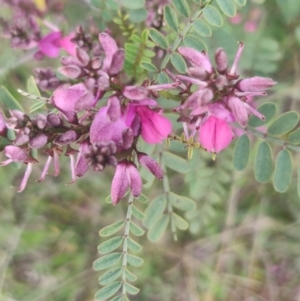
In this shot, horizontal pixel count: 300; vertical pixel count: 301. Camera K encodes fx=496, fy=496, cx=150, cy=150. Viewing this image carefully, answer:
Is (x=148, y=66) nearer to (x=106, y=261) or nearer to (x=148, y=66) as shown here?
(x=148, y=66)

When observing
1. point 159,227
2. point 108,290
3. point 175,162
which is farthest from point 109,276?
point 175,162

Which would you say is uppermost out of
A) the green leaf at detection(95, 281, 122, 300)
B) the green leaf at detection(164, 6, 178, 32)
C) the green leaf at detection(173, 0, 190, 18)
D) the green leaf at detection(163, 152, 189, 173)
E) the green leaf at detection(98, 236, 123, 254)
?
the green leaf at detection(173, 0, 190, 18)

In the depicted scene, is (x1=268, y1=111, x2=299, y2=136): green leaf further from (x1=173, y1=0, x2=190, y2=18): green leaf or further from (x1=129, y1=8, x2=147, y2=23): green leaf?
(x1=129, y1=8, x2=147, y2=23): green leaf

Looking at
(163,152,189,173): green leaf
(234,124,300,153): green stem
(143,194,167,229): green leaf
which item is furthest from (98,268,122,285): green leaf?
(234,124,300,153): green stem

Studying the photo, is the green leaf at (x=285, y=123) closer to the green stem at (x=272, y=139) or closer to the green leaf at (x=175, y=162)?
the green stem at (x=272, y=139)

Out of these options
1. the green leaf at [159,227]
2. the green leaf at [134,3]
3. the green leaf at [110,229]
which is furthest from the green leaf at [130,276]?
the green leaf at [134,3]

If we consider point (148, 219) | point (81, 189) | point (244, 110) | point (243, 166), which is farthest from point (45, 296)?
point (244, 110)
